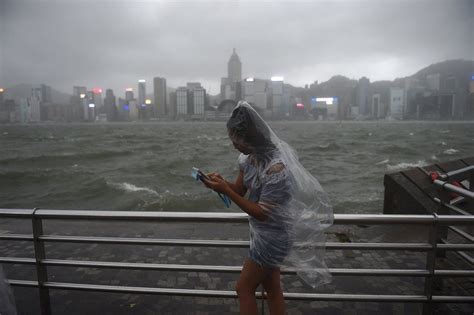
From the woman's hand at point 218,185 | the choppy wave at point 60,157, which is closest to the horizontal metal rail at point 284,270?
the woman's hand at point 218,185

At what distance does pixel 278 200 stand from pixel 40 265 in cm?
223

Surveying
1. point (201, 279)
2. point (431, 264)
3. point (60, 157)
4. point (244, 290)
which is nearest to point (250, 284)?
point (244, 290)

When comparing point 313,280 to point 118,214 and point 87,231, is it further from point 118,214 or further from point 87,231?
point 87,231

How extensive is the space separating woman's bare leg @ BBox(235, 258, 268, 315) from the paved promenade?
3.43ft

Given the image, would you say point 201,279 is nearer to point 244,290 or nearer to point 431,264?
point 244,290

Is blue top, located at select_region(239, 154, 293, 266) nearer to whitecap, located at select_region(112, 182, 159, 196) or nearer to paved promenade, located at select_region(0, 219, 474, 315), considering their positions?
paved promenade, located at select_region(0, 219, 474, 315)

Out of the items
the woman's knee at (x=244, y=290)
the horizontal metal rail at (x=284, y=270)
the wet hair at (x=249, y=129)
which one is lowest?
the horizontal metal rail at (x=284, y=270)

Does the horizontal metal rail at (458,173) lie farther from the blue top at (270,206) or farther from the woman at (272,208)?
the blue top at (270,206)

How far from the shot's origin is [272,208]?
1909 millimetres

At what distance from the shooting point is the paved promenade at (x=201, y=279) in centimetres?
306

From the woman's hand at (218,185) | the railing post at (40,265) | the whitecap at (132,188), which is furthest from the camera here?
the whitecap at (132,188)

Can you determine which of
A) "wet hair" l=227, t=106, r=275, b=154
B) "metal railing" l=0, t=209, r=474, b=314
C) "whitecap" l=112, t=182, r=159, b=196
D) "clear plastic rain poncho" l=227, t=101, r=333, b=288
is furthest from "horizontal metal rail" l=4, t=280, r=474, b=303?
"whitecap" l=112, t=182, r=159, b=196

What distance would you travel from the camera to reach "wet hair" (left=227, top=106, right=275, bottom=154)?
1.96 metres

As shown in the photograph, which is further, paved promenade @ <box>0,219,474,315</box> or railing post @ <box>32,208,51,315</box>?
paved promenade @ <box>0,219,474,315</box>
